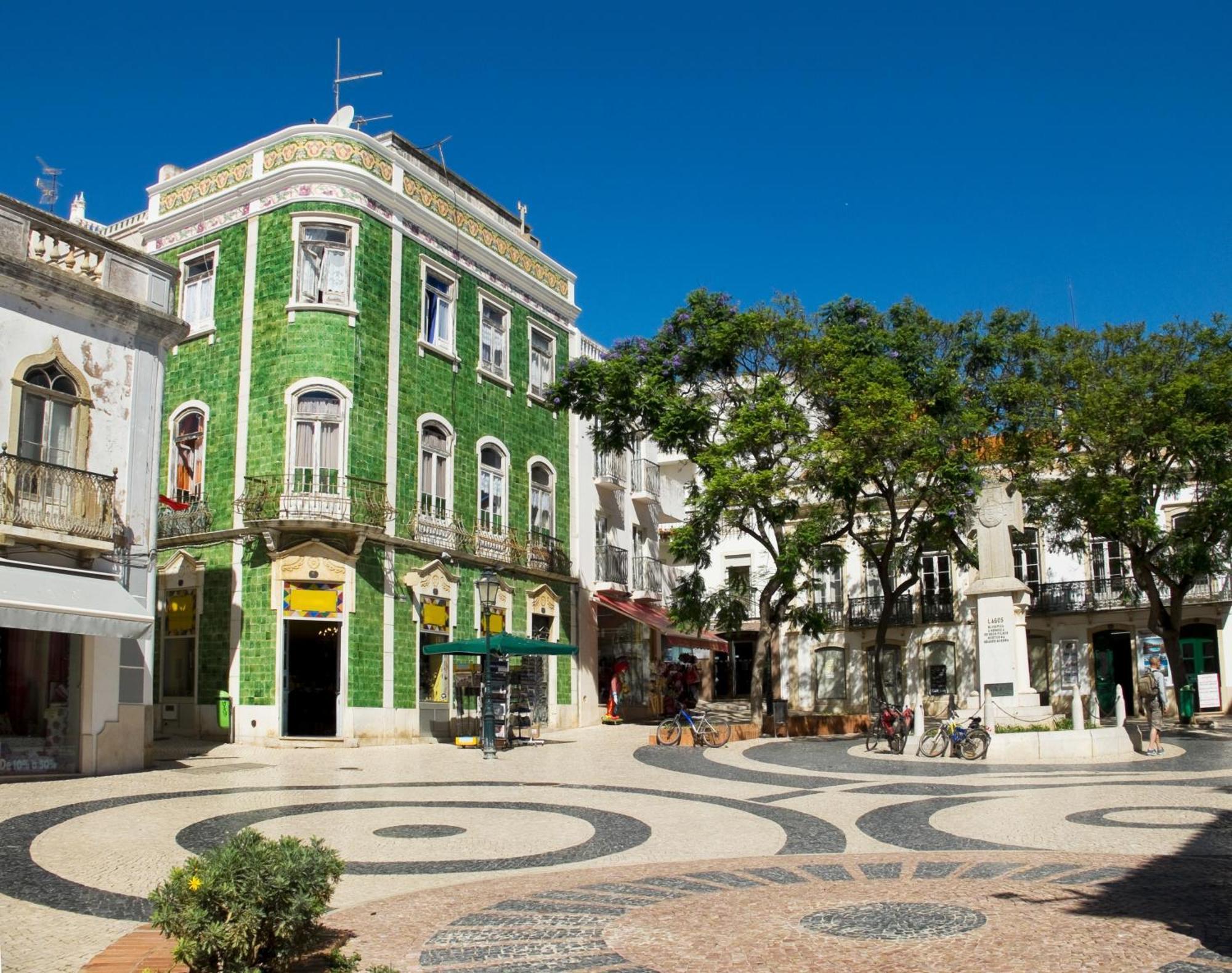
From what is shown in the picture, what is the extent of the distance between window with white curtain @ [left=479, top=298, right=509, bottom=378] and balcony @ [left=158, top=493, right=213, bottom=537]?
7.61 meters

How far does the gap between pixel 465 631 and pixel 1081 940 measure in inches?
870

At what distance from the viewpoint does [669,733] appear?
2478 centimetres

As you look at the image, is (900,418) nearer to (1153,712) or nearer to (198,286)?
(1153,712)

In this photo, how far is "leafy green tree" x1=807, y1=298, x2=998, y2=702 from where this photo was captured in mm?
26562

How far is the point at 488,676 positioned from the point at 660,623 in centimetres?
1245

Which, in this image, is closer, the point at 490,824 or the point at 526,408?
the point at 490,824

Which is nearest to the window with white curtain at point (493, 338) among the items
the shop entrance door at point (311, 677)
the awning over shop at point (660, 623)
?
the awning over shop at point (660, 623)

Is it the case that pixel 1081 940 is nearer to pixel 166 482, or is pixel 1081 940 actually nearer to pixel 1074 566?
pixel 166 482

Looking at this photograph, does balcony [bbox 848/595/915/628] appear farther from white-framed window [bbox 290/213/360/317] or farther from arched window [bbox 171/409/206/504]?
arched window [bbox 171/409/206/504]

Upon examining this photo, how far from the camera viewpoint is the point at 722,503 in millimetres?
26625

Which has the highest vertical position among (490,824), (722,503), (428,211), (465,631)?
(428,211)

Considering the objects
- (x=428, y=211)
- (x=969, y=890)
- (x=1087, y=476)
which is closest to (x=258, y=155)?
(x=428, y=211)

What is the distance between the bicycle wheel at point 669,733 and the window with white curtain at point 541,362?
34.4ft

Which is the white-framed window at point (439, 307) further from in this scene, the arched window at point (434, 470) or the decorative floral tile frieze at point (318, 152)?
the decorative floral tile frieze at point (318, 152)
